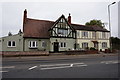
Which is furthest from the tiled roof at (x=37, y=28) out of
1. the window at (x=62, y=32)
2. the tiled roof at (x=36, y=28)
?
the window at (x=62, y=32)

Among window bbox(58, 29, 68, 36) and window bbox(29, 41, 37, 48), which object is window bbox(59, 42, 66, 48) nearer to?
window bbox(58, 29, 68, 36)

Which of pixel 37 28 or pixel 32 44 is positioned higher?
pixel 37 28

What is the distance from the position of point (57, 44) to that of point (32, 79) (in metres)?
26.9

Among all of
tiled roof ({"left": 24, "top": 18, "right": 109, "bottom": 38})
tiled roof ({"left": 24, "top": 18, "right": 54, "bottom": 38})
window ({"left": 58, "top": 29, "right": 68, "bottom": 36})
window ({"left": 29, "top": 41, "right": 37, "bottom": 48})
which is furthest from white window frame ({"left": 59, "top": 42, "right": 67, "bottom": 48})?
window ({"left": 29, "top": 41, "right": 37, "bottom": 48})

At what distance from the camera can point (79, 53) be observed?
103 ft

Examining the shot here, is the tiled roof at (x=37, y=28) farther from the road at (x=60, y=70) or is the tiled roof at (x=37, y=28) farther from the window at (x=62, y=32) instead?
the road at (x=60, y=70)

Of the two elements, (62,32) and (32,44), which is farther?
(62,32)

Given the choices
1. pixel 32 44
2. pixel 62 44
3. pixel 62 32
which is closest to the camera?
pixel 32 44

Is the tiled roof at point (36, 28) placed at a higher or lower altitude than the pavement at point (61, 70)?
higher

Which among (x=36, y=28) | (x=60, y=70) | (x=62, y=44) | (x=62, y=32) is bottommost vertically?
(x=60, y=70)

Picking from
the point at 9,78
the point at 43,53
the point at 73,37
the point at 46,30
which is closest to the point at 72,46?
the point at 73,37

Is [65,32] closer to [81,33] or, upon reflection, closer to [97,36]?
[81,33]

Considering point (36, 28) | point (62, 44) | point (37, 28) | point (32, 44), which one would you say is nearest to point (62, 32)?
point (62, 44)

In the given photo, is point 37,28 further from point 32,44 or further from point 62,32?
point 62,32
